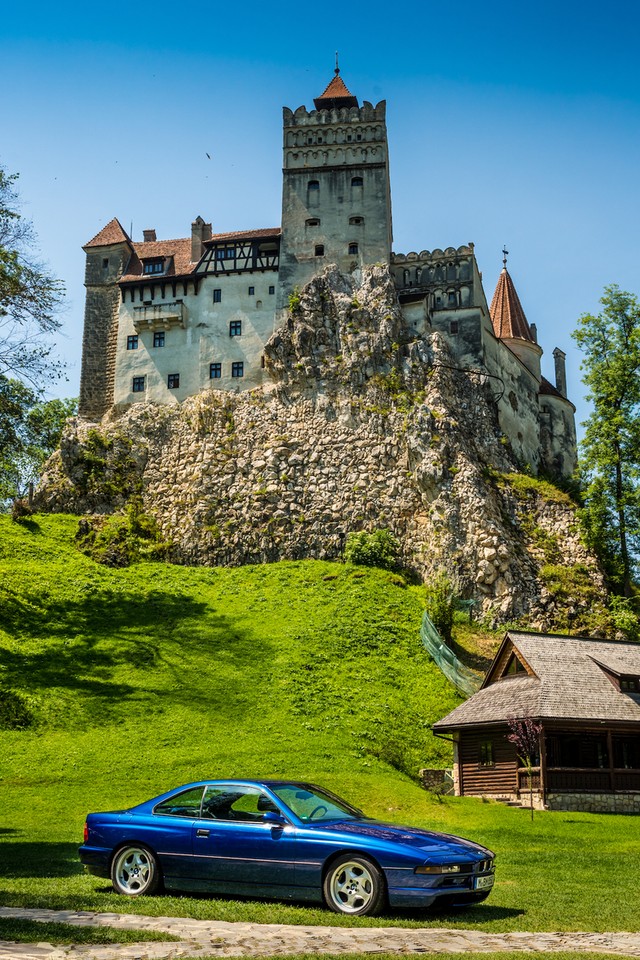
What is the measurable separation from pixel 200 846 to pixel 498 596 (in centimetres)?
4195

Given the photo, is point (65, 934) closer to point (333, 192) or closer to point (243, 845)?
point (243, 845)

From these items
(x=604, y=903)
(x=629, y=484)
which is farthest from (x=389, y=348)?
(x=604, y=903)

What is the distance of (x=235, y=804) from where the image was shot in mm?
13641

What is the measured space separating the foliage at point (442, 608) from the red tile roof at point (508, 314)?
26147 millimetres

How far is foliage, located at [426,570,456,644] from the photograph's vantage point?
4941 centimetres

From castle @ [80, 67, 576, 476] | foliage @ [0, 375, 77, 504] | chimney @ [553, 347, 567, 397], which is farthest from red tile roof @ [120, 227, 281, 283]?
foliage @ [0, 375, 77, 504]

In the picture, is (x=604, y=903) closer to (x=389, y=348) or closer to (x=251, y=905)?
(x=251, y=905)

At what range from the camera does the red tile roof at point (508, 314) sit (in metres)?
71.9

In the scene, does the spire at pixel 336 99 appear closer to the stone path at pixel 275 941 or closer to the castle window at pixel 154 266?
the castle window at pixel 154 266

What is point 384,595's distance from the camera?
52719 mm

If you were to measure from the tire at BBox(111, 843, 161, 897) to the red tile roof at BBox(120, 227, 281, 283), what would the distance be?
59197 millimetres

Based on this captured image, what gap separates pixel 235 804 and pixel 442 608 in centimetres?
3674

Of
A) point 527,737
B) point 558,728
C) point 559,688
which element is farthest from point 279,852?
point 559,688

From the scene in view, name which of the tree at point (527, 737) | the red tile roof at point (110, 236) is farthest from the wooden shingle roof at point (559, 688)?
the red tile roof at point (110, 236)
